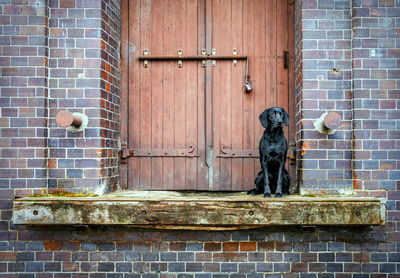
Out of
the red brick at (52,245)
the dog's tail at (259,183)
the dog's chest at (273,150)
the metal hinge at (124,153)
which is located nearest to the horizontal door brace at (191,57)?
the metal hinge at (124,153)

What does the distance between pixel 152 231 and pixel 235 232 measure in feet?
2.77

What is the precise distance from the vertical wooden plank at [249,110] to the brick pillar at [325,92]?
630 millimetres

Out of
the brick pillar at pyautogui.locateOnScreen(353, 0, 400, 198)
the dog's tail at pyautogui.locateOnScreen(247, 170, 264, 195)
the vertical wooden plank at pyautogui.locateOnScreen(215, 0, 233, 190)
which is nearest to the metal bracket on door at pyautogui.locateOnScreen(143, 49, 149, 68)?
the vertical wooden plank at pyautogui.locateOnScreen(215, 0, 233, 190)

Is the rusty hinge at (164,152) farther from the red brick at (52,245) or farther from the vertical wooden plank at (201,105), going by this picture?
the red brick at (52,245)

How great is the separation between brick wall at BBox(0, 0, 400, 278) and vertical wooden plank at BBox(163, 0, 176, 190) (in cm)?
77

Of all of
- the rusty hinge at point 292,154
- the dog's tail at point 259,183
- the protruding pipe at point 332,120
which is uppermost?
the protruding pipe at point 332,120

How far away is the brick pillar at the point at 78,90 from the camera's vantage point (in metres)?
3.48

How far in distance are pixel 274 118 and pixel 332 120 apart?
560 millimetres

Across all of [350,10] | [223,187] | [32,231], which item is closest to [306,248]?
[223,187]

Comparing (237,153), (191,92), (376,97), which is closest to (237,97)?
(191,92)

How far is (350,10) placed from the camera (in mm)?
3561

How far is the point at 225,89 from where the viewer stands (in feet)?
13.3

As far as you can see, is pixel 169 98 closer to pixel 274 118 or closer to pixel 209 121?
pixel 209 121

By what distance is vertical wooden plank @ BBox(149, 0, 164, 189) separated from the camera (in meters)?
4.05
